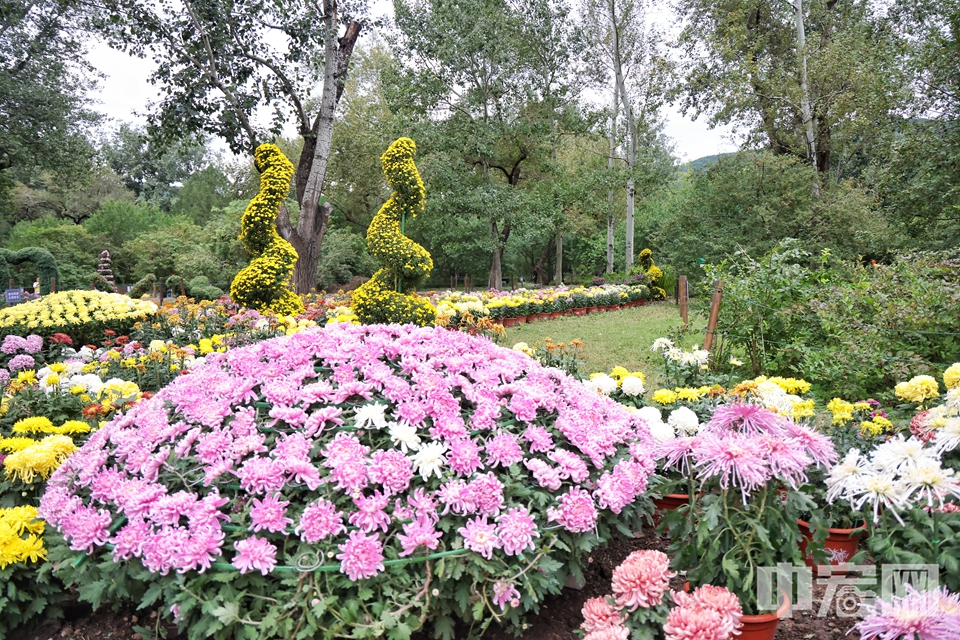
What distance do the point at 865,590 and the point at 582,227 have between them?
2450cm

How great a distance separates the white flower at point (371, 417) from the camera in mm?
1838

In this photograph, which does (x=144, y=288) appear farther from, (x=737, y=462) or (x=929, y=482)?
(x=929, y=482)

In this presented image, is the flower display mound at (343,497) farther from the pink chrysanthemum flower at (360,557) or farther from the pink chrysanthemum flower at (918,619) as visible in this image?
the pink chrysanthemum flower at (918,619)

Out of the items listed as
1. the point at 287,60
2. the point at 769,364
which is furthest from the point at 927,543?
the point at 287,60

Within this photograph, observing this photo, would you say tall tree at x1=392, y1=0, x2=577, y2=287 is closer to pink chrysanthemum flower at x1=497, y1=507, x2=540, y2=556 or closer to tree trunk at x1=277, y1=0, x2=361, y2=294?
tree trunk at x1=277, y1=0, x2=361, y2=294

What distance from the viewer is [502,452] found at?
185cm

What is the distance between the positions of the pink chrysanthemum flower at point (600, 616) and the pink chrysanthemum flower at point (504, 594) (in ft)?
0.67

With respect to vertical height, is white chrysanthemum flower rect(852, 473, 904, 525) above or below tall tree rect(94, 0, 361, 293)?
below

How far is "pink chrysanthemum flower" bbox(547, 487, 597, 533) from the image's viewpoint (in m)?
1.75

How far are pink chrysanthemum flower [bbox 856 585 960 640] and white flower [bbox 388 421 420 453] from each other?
49.6 inches

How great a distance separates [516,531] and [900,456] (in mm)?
1166

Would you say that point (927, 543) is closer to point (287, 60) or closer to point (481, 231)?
point (287, 60)

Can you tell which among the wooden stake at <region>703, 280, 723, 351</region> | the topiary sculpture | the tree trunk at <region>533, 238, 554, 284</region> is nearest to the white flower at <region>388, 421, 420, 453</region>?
the wooden stake at <region>703, 280, 723, 351</region>

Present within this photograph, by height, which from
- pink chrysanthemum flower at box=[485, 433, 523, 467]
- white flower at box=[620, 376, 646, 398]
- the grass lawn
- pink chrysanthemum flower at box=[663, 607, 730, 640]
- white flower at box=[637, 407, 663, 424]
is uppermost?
pink chrysanthemum flower at box=[485, 433, 523, 467]
